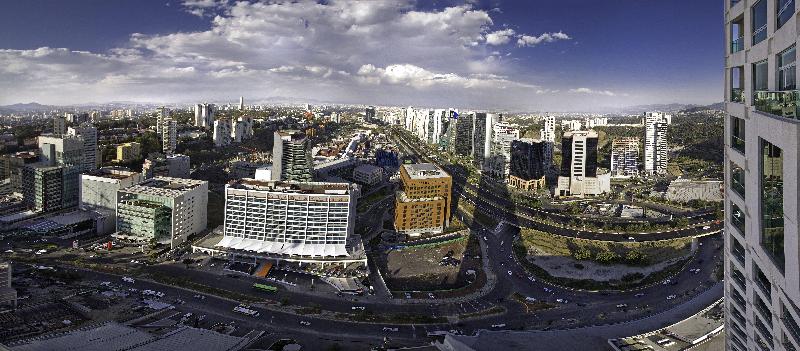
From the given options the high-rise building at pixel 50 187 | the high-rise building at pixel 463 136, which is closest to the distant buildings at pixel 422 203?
the high-rise building at pixel 50 187

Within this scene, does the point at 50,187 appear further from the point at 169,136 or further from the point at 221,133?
the point at 221,133

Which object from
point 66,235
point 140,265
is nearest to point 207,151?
point 66,235

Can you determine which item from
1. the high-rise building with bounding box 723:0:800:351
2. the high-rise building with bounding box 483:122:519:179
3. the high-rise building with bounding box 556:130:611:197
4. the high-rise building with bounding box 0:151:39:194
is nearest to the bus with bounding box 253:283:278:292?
the high-rise building with bounding box 723:0:800:351

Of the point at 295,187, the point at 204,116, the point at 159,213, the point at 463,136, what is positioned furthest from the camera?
the point at 204,116

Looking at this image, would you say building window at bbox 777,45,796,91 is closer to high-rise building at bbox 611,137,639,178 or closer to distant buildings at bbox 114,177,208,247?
distant buildings at bbox 114,177,208,247

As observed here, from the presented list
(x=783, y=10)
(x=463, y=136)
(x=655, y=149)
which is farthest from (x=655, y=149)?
(x=783, y=10)

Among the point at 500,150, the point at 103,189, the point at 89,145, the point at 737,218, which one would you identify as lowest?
the point at 103,189
